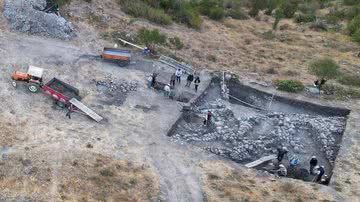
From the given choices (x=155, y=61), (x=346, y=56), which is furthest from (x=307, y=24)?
(x=155, y=61)

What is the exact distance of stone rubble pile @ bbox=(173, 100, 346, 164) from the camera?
2795cm

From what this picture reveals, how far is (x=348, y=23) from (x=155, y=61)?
78.0 ft

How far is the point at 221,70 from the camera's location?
35750 millimetres

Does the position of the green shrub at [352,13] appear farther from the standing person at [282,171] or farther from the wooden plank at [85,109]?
the wooden plank at [85,109]

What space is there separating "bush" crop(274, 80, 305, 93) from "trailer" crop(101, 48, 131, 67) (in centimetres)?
1074

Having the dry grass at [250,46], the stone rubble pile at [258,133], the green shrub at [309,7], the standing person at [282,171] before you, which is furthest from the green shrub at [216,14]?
the standing person at [282,171]

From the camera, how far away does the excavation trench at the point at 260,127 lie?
2795 cm

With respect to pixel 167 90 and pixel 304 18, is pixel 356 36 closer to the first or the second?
pixel 304 18

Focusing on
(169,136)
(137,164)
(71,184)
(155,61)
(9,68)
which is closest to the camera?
(71,184)

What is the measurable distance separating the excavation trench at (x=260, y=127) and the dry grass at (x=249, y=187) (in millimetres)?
1496

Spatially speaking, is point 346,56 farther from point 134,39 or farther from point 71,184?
point 71,184

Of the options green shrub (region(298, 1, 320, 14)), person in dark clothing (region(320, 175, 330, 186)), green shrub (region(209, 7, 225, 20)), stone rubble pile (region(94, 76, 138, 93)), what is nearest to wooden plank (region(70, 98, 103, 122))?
stone rubble pile (region(94, 76, 138, 93))

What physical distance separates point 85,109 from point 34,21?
10.6 meters

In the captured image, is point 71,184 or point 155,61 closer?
point 71,184
